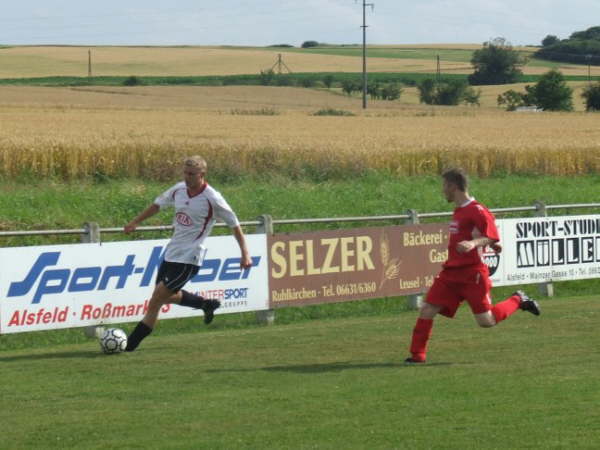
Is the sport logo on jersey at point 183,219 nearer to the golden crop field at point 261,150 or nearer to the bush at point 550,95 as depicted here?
the golden crop field at point 261,150

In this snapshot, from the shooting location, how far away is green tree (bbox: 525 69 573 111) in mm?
100312

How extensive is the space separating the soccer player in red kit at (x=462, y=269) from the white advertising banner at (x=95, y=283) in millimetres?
4033

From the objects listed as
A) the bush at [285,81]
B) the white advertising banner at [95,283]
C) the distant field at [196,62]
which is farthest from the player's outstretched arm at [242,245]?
the bush at [285,81]

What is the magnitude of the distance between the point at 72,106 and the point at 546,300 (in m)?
53.9

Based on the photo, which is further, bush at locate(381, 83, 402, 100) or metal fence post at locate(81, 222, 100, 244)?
bush at locate(381, 83, 402, 100)

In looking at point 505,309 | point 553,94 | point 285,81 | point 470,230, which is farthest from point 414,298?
point 285,81

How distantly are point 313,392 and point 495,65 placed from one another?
12852cm

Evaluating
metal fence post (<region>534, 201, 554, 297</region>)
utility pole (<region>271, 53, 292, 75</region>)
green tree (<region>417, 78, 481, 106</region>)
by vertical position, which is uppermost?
utility pole (<region>271, 53, 292, 75</region>)

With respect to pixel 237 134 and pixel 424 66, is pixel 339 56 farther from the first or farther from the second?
pixel 237 134

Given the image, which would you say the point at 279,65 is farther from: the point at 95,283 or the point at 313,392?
the point at 313,392

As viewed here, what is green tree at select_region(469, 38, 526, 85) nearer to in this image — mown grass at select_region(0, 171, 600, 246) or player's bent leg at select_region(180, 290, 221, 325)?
mown grass at select_region(0, 171, 600, 246)

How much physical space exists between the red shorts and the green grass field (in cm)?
50

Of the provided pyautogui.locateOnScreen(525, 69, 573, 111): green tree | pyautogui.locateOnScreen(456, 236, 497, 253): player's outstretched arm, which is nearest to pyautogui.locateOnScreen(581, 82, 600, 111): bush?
pyautogui.locateOnScreen(525, 69, 573, 111): green tree

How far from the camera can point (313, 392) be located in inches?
365
